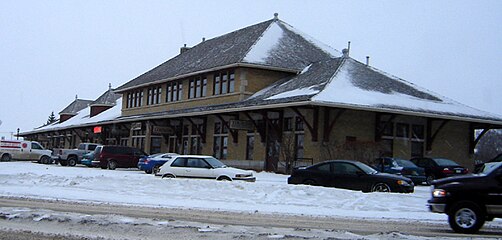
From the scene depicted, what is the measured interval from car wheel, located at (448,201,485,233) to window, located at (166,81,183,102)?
36846 millimetres

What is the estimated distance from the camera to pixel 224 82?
43438mm

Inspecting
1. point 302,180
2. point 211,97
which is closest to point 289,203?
point 302,180

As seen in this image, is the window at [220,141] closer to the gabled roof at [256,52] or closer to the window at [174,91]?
the gabled roof at [256,52]

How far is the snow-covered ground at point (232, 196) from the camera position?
17.8 metres

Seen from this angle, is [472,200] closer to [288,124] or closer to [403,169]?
[403,169]

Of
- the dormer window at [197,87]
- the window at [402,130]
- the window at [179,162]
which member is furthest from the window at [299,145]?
the dormer window at [197,87]

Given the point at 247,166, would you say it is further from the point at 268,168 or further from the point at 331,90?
the point at 331,90

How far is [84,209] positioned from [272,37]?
104ft

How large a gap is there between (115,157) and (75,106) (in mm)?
44916

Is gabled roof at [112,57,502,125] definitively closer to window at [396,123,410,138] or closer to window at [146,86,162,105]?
window at [396,123,410,138]

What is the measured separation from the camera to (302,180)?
2398 cm

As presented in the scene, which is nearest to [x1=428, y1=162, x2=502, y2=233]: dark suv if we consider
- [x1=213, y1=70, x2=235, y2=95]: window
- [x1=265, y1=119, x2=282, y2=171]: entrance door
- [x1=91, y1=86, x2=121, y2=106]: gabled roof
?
[x1=265, y1=119, x2=282, y2=171]: entrance door

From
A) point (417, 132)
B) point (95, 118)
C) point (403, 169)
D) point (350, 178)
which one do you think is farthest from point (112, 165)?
point (95, 118)

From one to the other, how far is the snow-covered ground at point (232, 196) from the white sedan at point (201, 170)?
2.19m
